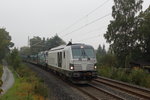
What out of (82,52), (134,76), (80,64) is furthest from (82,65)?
(134,76)

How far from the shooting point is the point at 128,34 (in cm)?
5291

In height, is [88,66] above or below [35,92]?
above

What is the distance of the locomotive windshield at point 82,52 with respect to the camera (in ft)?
67.1

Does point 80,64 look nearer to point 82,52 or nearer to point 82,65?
point 82,65

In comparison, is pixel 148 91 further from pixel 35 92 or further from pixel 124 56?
pixel 124 56

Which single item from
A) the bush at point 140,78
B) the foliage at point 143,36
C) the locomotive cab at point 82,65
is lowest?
the bush at point 140,78

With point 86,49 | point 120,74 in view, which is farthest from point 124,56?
point 86,49

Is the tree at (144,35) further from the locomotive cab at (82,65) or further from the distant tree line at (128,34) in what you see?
the locomotive cab at (82,65)

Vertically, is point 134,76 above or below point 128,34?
below

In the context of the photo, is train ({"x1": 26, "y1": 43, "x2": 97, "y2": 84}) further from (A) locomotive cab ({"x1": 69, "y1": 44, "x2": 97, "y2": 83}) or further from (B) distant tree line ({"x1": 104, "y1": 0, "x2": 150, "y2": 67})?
(B) distant tree line ({"x1": 104, "y1": 0, "x2": 150, "y2": 67})

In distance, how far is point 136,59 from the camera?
51688 millimetres

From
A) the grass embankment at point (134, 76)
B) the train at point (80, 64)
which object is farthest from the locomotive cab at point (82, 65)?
the grass embankment at point (134, 76)

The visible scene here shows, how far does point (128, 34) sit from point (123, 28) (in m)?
1.50

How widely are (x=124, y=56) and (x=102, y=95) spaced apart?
36012 millimetres
